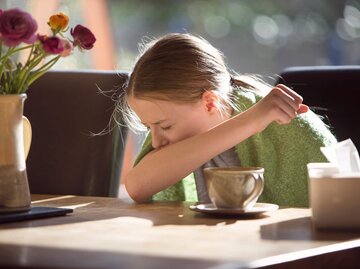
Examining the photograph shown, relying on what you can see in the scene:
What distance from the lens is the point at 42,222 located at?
146 cm

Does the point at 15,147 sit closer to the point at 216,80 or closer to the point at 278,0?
the point at 216,80

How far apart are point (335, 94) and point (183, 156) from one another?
479 mm

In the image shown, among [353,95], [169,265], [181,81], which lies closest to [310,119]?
[353,95]

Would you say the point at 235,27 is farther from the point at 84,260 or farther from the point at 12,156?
the point at 84,260

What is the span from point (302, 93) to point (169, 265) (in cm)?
115

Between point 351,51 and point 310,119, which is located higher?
point 351,51

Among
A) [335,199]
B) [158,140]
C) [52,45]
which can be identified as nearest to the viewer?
[335,199]

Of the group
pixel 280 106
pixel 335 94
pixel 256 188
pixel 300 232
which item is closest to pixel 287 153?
pixel 335 94

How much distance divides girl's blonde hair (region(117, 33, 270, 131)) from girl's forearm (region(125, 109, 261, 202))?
0.49 ft

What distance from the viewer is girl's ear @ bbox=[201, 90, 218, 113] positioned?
1956 millimetres

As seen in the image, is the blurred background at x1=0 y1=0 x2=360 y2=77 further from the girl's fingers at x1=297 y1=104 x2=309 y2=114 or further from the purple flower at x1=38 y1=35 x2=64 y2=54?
the purple flower at x1=38 y1=35 x2=64 y2=54

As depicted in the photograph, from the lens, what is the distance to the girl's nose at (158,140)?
1.89 meters

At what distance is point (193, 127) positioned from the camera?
6.30ft

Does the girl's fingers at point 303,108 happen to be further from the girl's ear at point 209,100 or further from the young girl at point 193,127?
the girl's ear at point 209,100
